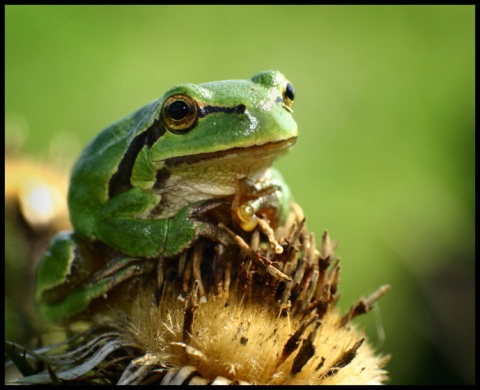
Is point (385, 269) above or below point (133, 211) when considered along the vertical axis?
below

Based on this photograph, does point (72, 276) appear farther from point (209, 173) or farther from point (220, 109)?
point (220, 109)

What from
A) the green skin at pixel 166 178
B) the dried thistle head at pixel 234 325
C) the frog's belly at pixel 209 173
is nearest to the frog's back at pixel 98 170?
the green skin at pixel 166 178

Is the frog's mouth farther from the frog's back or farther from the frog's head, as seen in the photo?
the frog's back

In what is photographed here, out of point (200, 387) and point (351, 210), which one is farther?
point (351, 210)

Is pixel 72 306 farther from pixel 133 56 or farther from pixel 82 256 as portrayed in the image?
pixel 133 56

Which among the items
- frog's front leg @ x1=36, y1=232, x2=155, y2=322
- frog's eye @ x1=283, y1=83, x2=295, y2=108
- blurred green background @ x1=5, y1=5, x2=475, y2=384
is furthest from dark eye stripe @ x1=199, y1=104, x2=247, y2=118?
blurred green background @ x1=5, y1=5, x2=475, y2=384

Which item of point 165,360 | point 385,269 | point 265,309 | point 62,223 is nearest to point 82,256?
point 165,360
